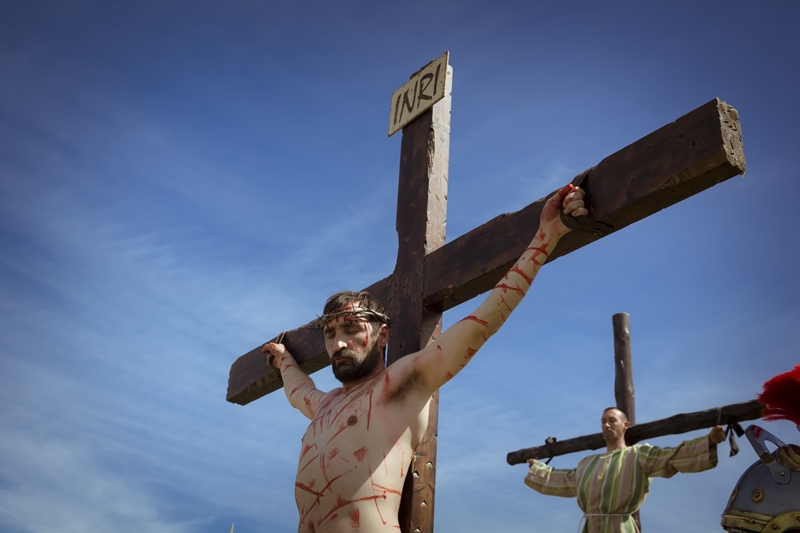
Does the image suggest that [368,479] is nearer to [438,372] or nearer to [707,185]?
[438,372]

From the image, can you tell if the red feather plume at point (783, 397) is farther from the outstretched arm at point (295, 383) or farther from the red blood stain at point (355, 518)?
the outstretched arm at point (295, 383)

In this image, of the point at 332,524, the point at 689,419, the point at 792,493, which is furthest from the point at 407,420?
the point at 689,419

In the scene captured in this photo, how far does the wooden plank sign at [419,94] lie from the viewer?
14.3ft

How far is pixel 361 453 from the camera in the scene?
321 centimetres

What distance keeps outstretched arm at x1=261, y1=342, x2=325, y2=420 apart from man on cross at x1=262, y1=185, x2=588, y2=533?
430mm

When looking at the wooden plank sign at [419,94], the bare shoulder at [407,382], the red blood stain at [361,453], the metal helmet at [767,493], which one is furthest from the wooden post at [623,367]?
the red blood stain at [361,453]

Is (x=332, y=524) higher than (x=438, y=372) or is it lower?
lower

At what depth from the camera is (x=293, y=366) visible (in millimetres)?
4574

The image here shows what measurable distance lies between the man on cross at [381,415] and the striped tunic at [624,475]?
6.55ft

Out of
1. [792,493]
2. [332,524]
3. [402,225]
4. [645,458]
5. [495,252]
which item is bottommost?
[332,524]

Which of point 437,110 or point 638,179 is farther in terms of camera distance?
point 437,110

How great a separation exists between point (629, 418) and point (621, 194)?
4.11m

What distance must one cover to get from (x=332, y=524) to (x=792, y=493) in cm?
216

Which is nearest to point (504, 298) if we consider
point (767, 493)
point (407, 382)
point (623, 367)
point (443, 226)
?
point (407, 382)
